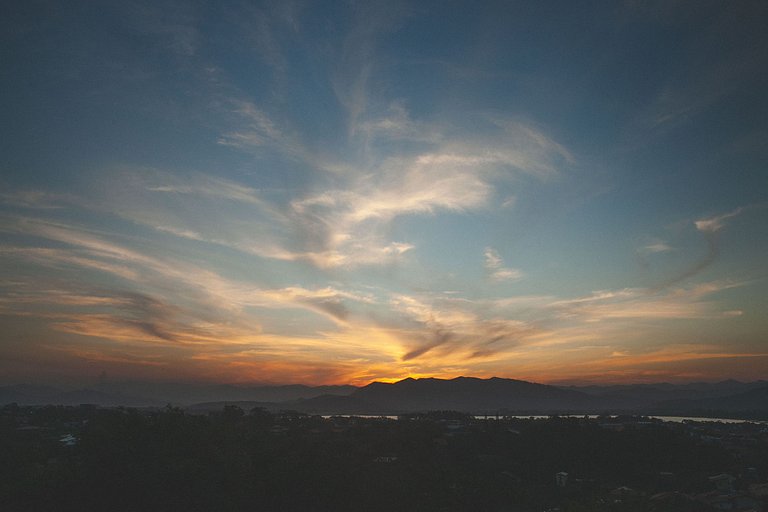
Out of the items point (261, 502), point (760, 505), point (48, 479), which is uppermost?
point (48, 479)

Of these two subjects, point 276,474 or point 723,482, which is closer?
point 276,474

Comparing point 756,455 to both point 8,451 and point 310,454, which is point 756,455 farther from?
point 8,451

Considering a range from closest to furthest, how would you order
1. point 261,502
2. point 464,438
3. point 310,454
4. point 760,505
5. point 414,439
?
1. point 261,502
2. point 310,454
3. point 760,505
4. point 414,439
5. point 464,438

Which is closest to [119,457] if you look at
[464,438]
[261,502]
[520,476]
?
[261,502]

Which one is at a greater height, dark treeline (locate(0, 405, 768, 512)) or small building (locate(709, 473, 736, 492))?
dark treeline (locate(0, 405, 768, 512))

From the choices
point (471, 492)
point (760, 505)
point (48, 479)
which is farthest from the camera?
point (760, 505)

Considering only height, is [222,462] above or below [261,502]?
above

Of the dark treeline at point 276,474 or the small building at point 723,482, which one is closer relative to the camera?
the dark treeline at point 276,474

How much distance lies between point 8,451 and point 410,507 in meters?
33.5

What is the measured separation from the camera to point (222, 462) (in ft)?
75.0

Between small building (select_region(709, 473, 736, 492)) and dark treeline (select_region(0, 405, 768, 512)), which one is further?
small building (select_region(709, 473, 736, 492))

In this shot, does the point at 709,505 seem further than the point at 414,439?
No

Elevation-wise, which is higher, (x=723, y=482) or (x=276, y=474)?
(x=276, y=474)

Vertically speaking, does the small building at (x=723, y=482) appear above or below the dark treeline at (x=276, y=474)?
below
